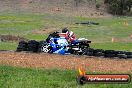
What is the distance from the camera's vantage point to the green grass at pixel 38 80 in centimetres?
1208

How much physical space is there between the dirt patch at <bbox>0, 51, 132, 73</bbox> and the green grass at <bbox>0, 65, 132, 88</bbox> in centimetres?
317

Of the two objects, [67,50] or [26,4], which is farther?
[26,4]

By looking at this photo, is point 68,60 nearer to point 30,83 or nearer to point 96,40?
point 30,83

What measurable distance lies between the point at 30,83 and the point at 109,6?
8365 cm

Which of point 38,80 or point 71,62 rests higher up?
point 38,80

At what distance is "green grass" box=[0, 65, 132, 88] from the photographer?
12078mm

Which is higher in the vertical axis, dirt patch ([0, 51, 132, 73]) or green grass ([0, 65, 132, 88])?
green grass ([0, 65, 132, 88])

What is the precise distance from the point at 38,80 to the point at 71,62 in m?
7.74

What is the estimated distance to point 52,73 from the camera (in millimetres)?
15500

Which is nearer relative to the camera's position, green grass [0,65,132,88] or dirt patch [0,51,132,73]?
green grass [0,65,132,88]

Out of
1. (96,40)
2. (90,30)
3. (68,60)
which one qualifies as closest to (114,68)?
(68,60)

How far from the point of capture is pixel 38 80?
13.1 meters

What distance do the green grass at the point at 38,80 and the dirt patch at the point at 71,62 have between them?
3.17m

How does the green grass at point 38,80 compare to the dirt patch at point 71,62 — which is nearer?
the green grass at point 38,80
